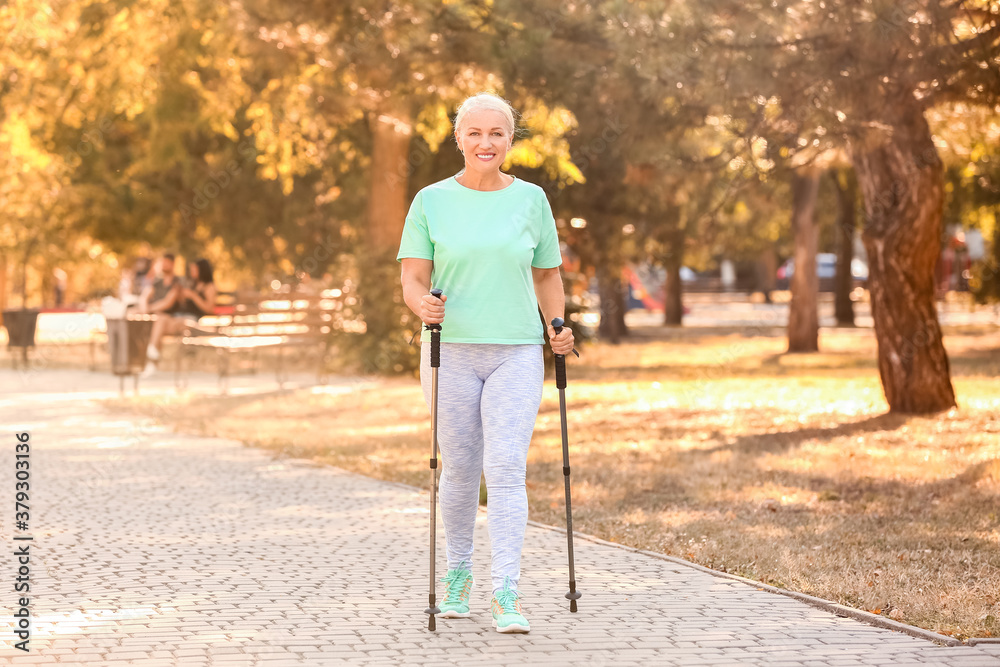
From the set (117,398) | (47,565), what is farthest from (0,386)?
(47,565)

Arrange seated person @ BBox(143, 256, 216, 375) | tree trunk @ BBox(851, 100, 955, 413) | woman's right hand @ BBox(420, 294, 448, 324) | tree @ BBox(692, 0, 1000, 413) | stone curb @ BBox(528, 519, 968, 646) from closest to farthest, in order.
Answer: woman's right hand @ BBox(420, 294, 448, 324) < stone curb @ BBox(528, 519, 968, 646) < tree @ BBox(692, 0, 1000, 413) < tree trunk @ BBox(851, 100, 955, 413) < seated person @ BBox(143, 256, 216, 375)

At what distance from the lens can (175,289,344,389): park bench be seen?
17.5m

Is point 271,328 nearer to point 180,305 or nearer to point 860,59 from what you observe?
point 180,305

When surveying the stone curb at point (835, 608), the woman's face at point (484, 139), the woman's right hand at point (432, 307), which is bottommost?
the stone curb at point (835, 608)

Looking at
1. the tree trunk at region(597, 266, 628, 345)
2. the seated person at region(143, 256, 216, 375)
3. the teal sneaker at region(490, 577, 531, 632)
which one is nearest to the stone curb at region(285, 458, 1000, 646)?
the teal sneaker at region(490, 577, 531, 632)

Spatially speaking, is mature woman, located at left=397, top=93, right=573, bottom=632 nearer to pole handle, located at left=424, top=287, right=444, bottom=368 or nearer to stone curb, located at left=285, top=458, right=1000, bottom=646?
pole handle, located at left=424, top=287, right=444, bottom=368

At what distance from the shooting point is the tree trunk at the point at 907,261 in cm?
1293

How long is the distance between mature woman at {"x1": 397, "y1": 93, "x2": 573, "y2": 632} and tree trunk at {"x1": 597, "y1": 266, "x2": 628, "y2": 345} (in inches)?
834

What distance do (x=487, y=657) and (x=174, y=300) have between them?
50.9 ft

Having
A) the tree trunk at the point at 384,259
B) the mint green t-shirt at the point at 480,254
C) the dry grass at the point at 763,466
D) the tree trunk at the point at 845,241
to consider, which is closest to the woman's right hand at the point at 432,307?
the mint green t-shirt at the point at 480,254

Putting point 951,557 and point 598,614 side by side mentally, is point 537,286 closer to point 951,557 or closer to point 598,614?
point 598,614

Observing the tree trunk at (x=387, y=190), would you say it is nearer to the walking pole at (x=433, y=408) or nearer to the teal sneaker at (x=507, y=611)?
the walking pole at (x=433, y=408)

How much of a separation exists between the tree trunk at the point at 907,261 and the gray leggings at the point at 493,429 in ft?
27.2

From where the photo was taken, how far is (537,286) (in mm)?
5703
